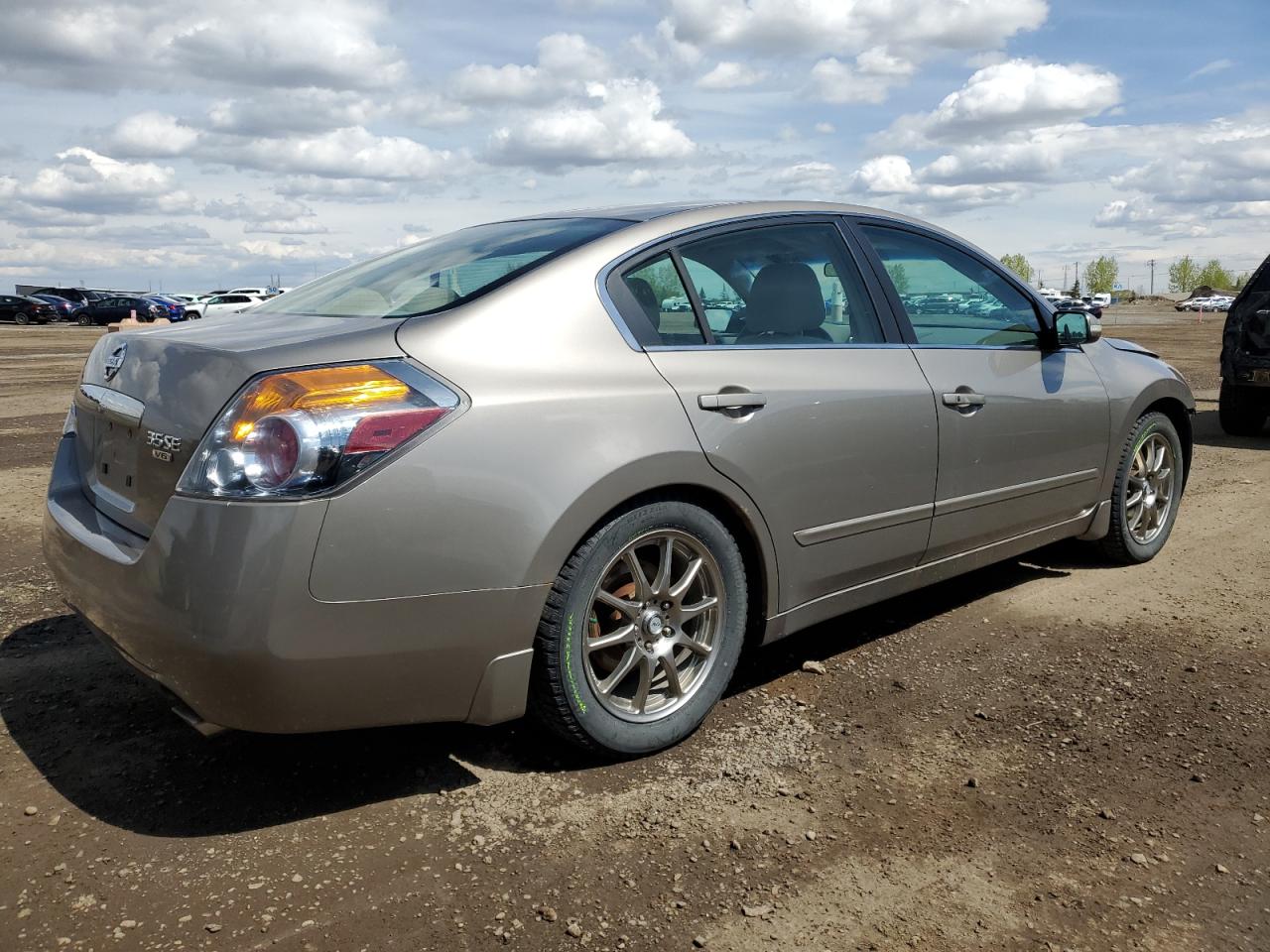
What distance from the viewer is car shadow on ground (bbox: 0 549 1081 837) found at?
111 inches

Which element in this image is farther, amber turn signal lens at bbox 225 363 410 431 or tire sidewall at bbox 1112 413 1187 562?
tire sidewall at bbox 1112 413 1187 562

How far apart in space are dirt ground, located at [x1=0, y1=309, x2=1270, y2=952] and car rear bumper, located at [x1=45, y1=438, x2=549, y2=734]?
0.35m

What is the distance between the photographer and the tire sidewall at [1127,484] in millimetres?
4824

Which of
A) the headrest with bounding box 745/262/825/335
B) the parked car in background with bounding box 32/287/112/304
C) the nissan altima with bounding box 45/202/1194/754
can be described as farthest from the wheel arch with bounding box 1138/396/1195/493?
the parked car in background with bounding box 32/287/112/304

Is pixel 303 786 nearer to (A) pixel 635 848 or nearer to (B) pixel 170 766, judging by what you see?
(B) pixel 170 766

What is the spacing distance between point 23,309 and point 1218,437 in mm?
50698

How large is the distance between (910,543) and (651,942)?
6.10ft

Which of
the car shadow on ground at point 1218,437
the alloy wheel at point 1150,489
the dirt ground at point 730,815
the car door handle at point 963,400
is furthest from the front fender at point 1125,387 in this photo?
the car shadow on ground at point 1218,437

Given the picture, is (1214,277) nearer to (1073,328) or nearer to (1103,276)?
(1103,276)

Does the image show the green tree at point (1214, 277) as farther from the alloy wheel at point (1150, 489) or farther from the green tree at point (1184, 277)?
the alloy wheel at point (1150, 489)

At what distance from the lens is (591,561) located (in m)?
2.79

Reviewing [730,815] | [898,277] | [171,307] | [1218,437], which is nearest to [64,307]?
[171,307]

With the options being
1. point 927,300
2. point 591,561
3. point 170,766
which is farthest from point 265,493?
point 927,300

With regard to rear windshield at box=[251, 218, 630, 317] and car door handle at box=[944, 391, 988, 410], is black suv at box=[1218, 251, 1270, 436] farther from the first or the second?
rear windshield at box=[251, 218, 630, 317]
